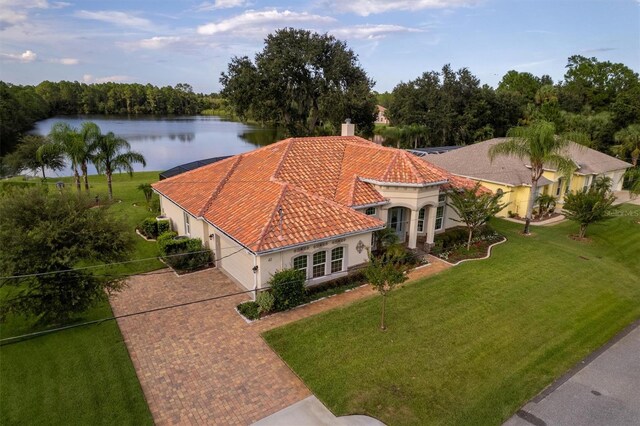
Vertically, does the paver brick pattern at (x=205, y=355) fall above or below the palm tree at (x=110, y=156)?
below

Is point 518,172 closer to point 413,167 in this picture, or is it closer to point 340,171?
point 413,167

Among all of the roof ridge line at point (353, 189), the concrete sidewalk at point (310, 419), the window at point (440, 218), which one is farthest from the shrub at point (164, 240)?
the window at point (440, 218)

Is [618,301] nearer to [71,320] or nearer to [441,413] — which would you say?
[441,413]

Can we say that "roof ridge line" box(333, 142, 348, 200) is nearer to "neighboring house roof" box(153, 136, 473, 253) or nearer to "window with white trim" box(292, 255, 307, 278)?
"neighboring house roof" box(153, 136, 473, 253)

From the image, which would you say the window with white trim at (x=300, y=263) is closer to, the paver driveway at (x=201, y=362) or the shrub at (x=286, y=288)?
the shrub at (x=286, y=288)

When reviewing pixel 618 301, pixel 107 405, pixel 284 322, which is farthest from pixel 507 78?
pixel 107 405
